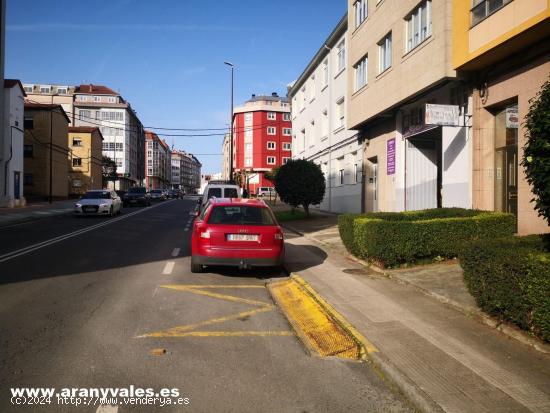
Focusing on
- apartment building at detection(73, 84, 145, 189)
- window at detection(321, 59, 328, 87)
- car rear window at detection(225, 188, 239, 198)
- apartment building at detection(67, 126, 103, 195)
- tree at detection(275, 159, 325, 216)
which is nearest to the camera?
car rear window at detection(225, 188, 239, 198)

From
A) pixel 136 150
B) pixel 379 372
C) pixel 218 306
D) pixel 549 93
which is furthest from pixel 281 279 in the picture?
pixel 136 150

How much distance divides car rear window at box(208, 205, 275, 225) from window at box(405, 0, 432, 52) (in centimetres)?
878

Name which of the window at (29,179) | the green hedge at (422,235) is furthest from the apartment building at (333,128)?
the window at (29,179)

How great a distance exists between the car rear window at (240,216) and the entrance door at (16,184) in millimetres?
31340

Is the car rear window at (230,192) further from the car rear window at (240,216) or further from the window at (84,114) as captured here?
the window at (84,114)

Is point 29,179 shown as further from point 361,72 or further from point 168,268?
point 168,268

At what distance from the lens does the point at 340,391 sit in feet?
12.9

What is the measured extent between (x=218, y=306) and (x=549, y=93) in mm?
Answer: 4847

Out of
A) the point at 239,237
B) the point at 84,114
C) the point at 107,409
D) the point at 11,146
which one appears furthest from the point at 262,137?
Answer: the point at 107,409

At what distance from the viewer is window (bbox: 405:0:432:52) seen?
47.9 feet

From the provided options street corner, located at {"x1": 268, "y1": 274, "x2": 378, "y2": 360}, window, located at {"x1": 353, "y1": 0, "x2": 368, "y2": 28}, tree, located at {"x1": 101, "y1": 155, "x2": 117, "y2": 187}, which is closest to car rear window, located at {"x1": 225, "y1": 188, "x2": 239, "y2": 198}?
window, located at {"x1": 353, "y1": 0, "x2": 368, "y2": 28}

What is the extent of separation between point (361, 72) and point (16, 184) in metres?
27.5

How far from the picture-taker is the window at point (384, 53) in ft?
58.5

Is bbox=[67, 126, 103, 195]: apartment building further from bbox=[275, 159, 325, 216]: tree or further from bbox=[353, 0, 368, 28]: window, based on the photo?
bbox=[353, 0, 368, 28]: window
